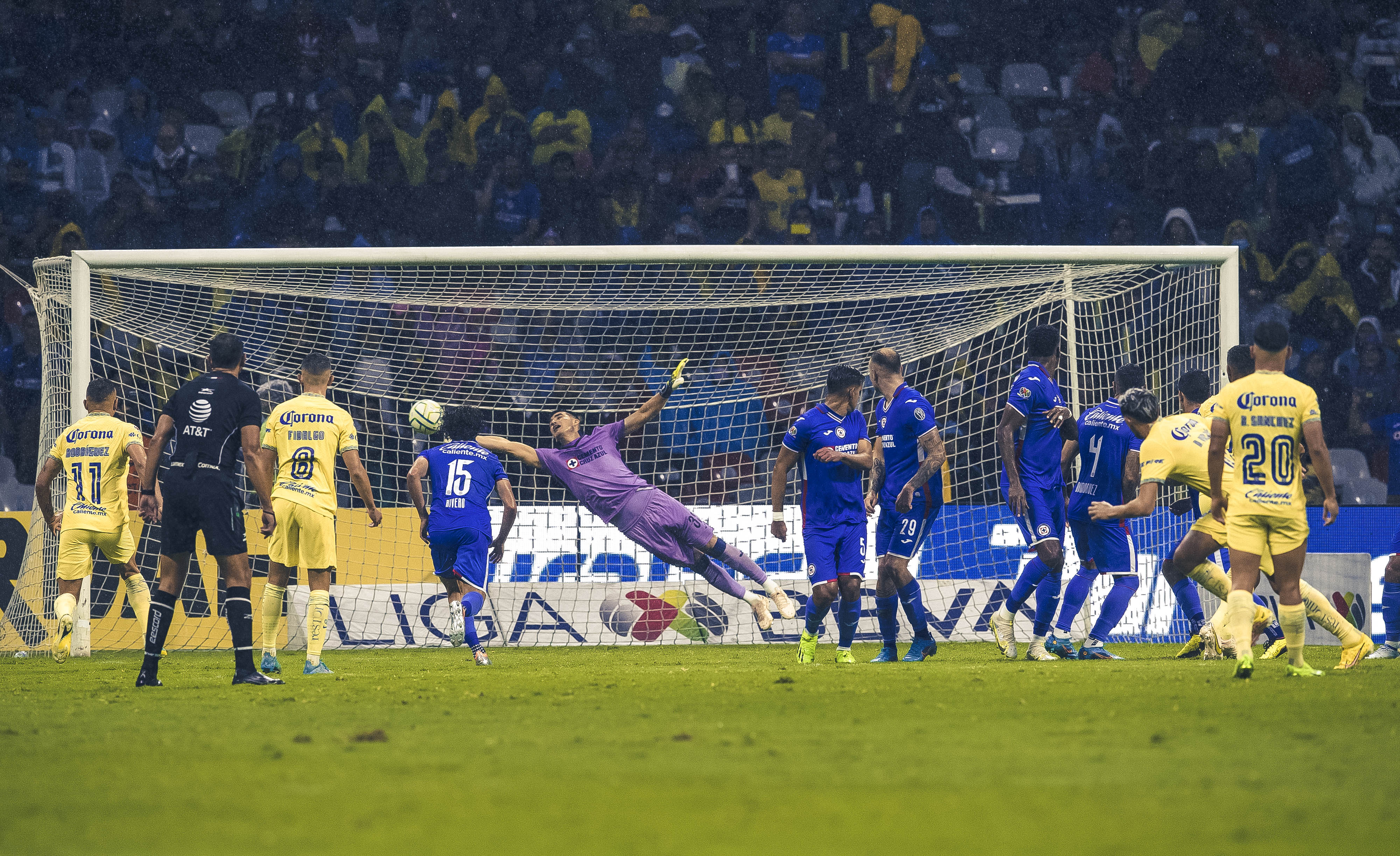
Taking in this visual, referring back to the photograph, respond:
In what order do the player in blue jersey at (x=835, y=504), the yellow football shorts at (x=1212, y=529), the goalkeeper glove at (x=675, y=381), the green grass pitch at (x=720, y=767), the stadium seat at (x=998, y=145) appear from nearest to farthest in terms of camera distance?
the green grass pitch at (x=720, y=767) → the yellow football shorts at (x=1212, y=529) → the player in blue jersey at (x=835, y=504) → the goalkeeper glove at (x=675, y=381) → the stadium seat at (x=998, y=145)

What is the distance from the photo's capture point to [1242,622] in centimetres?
657

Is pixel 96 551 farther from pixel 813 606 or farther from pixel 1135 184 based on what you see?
pixel 1135 184

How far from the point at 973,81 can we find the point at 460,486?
418 inches

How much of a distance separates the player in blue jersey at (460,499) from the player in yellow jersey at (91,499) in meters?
Result: 2.21

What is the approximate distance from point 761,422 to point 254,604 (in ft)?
18.0

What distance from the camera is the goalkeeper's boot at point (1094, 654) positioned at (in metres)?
8.83

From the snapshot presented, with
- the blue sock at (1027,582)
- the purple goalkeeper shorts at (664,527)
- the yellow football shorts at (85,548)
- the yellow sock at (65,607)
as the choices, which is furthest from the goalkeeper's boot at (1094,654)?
the yellow sock at (65,607)

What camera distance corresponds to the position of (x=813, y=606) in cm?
868

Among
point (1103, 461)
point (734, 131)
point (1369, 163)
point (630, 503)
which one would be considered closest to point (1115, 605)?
point (1103, 461)

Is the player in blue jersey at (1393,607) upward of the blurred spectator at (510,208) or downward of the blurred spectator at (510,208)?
downward

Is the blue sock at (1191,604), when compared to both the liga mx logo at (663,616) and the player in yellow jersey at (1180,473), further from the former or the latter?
the liga mx logo at (663,616)

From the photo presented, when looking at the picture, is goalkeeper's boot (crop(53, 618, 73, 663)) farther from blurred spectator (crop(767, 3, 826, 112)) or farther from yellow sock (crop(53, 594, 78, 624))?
blurred spectator (crop(767, 3, 826, 112))

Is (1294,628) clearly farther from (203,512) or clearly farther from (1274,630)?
(203,512)

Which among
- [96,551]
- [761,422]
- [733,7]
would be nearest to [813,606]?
[761,422]
